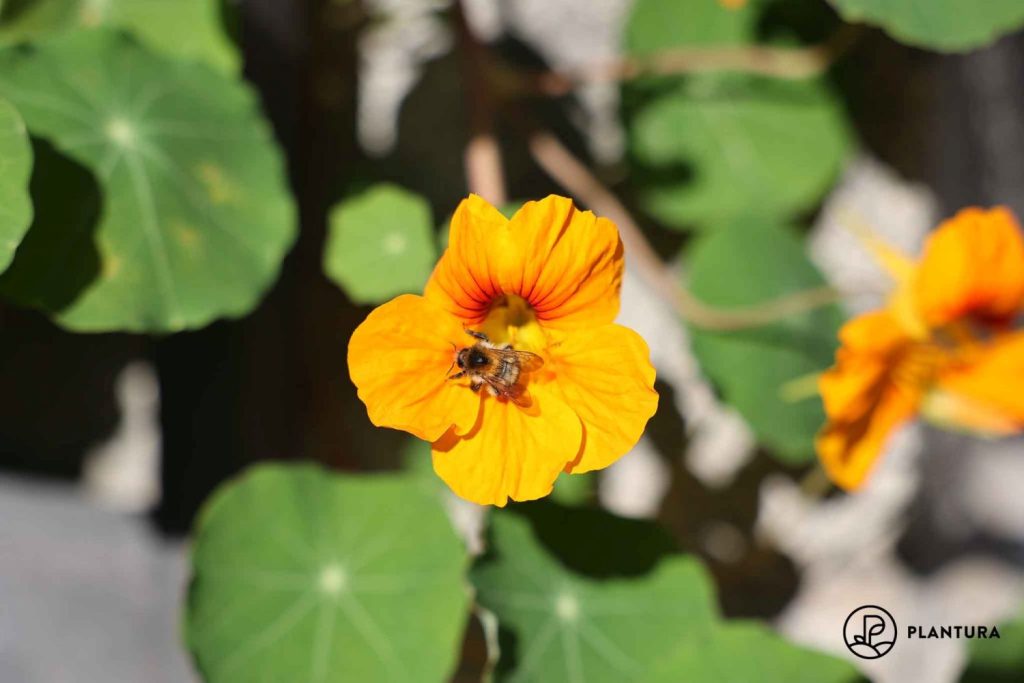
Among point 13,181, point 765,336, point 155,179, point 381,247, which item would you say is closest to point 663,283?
point 765,336

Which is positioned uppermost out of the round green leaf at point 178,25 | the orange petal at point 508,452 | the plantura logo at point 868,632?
the round green leaf at point 178,25

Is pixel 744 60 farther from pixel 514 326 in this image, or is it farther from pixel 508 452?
pixel 508 452

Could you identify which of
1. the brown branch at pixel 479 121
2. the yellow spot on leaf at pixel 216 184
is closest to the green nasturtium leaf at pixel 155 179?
the yellow spot on leaf at pixel 216 184

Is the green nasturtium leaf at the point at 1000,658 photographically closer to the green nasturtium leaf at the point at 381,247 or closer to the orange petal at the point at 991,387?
the orange petal at the point at 991,387

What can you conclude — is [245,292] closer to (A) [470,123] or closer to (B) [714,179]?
(A) [470,123]

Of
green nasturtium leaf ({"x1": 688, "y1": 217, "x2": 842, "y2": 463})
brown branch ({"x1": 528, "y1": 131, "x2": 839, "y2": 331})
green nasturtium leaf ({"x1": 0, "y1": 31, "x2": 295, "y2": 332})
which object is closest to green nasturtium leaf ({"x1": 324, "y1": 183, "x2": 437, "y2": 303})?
green nasturtium leaf ({"x1": 0, "y1": 31, "x2": 295, "y2": 332})

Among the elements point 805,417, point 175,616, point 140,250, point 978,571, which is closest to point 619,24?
point 805,417

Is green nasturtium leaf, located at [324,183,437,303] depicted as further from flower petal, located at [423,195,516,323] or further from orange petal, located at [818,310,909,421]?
orange petal, located at [818,310,909,421]
